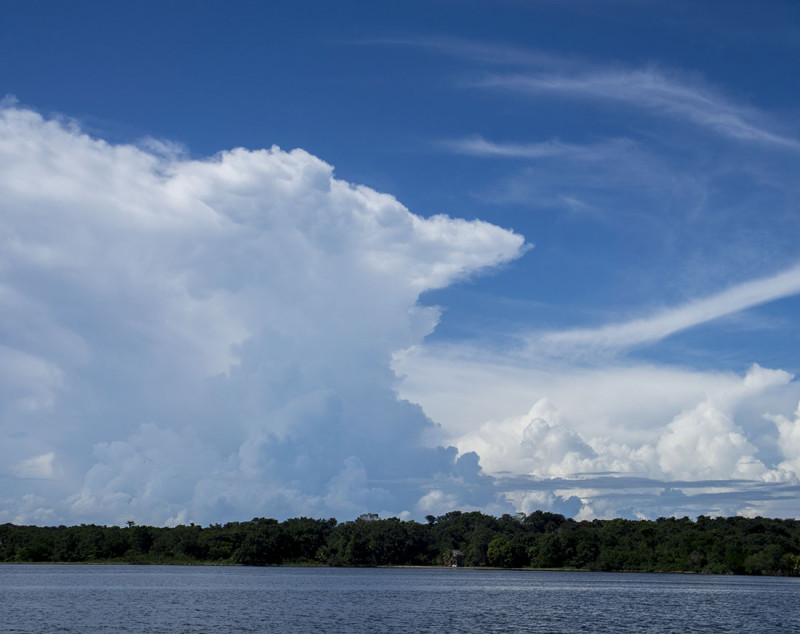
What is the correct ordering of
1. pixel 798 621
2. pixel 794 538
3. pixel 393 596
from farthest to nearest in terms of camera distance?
pixel 794 538 < pixel 393 596 < pixel 798 621

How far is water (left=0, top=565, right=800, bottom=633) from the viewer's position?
66.2 metres

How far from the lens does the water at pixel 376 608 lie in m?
66.2

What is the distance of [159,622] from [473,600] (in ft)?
148

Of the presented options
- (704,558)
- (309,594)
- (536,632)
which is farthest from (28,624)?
(704,558)

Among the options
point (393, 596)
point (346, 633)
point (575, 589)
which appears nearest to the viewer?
point (346, 633)

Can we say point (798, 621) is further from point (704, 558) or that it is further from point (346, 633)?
point (704, 558)

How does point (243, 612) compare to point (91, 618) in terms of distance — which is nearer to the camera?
point (91, 618)

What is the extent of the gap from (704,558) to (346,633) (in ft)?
515

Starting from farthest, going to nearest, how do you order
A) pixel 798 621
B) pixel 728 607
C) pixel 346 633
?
pixel 728 607, pixel 798 621, pixel 346 633

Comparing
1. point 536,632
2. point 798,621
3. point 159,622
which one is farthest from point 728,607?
point 159,622

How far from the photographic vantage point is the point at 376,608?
276 ft

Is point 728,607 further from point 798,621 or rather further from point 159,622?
point 159,622

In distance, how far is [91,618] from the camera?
224ft

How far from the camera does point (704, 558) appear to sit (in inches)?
7515
